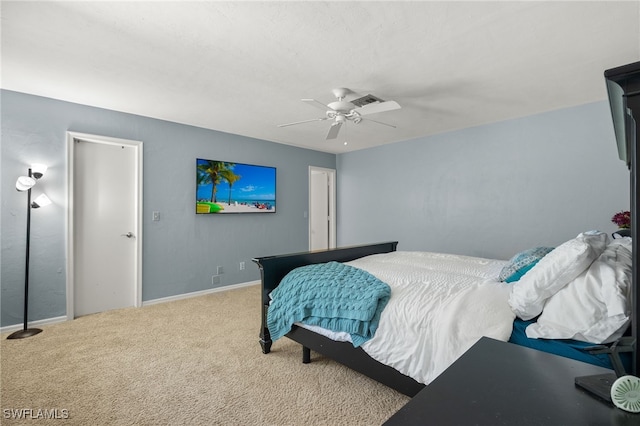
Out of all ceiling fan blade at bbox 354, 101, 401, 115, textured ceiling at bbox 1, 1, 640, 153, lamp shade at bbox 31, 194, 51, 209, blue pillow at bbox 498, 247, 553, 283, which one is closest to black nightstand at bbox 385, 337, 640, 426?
blue pillow at bbox 498, 247, 553, 283

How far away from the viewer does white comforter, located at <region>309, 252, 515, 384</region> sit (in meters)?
1.50

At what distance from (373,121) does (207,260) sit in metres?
3.10

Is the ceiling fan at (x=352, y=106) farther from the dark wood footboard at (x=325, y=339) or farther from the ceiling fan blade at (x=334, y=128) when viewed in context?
the dark wood footboard at (x=325, y=339)

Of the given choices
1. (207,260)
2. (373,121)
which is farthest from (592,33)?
(207,260)

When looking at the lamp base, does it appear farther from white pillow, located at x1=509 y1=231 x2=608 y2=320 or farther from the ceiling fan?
white pillow, located at x1=509 y1=231 x2=608 y2=320

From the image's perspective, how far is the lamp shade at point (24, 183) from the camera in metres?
2.86

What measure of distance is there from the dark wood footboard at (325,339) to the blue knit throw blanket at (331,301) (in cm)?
12

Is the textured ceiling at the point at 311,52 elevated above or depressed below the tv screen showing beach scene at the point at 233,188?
above

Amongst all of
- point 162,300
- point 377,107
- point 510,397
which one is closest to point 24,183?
point 162,300

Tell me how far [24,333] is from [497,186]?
5719mm

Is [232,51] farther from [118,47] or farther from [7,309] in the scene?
[7,309]

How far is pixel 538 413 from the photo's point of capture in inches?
23.0

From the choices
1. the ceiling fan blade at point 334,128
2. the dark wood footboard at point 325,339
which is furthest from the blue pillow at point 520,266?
the ceiling fan blade at point 334,128

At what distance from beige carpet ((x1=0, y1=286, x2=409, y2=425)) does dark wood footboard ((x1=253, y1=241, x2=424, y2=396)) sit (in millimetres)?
183
